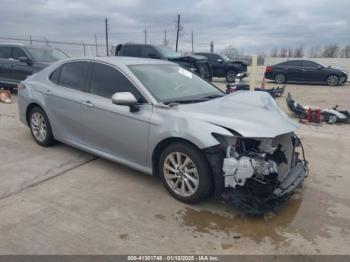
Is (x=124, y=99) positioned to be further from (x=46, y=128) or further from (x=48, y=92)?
(x=46, y=128)

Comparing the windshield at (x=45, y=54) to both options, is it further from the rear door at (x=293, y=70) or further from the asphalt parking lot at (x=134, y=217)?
the rear door at (x=293, y=70)

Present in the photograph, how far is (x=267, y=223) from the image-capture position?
3.58 m

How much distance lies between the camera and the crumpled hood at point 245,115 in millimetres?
3545

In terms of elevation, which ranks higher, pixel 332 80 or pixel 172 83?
pixel 172 83

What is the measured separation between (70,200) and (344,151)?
4.75m

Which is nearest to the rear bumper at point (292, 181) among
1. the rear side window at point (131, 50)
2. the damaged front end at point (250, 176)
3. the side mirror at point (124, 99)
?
the damaged front end at point (250, 176)

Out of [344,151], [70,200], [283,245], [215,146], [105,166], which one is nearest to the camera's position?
[283,245]

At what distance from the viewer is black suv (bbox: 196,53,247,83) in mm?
19734

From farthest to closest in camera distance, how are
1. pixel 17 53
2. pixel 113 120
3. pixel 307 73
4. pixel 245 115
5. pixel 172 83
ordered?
pixel 307 73, pixel 17 53, pixel 172 83, pixel 113 120, pixel 245 115

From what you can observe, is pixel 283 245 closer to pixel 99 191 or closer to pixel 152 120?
pixel 152 120

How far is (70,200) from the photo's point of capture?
155 inches

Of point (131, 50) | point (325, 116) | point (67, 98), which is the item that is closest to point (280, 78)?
point (131, 50)

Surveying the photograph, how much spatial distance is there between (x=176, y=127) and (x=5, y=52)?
34.6ft

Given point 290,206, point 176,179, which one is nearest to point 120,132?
point 176,179
